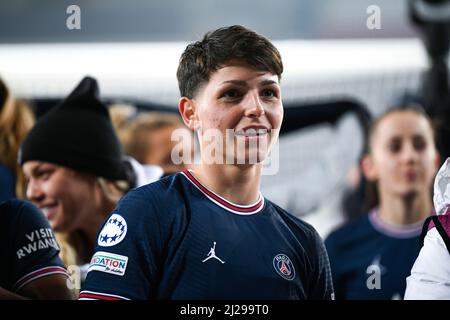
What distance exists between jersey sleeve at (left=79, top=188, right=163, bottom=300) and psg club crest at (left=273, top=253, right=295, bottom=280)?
201 millimetres

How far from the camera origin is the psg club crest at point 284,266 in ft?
3.98

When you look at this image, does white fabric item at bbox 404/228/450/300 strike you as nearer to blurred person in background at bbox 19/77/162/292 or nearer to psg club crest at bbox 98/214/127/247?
psg club crest at bbox 98/214/127/247

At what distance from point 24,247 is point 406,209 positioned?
157cm

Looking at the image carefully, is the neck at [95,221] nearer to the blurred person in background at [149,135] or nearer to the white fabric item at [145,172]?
the white fabric item at [145,172]

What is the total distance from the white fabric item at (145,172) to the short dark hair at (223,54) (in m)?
0.61

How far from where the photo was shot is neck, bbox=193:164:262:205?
1.25 metres

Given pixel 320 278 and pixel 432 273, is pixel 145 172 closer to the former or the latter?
pixel 320 278

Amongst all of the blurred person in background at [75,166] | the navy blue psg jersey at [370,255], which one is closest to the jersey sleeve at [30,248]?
the blurred person in background at [75,166]

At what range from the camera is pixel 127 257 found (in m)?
1.14

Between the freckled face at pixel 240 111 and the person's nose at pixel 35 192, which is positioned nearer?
the freckled face at pixel 240 111

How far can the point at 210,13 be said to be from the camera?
7.95 feet
